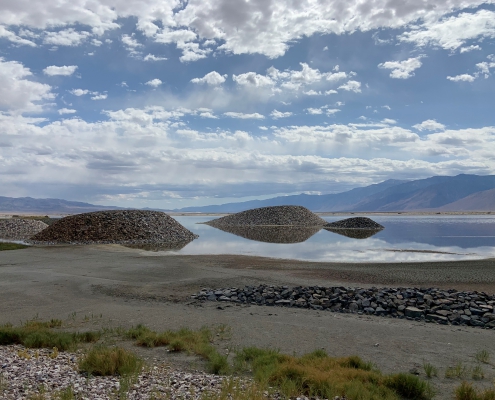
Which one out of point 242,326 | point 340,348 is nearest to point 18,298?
point 242,326

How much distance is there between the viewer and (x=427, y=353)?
27.2 ft

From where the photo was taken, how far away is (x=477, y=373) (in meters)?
6.97

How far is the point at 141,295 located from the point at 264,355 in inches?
328

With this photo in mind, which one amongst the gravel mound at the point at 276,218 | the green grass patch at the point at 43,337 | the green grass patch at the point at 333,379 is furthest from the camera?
the gravel mound at the point at 276,218

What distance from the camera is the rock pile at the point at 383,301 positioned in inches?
464

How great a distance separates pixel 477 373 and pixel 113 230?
142 feet

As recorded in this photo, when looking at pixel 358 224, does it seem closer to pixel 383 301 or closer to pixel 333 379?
pixel 383 301

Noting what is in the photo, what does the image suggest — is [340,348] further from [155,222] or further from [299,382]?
[155,222]

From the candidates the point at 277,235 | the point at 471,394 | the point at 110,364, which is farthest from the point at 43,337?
the point at 277,235

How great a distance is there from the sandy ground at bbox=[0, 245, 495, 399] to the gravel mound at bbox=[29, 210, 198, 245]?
17393 millimetres

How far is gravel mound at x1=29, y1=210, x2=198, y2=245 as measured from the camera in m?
44.1

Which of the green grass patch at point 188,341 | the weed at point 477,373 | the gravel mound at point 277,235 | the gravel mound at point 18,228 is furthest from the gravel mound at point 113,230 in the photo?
the weed at point 477,373

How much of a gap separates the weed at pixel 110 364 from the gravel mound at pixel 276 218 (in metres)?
80.7

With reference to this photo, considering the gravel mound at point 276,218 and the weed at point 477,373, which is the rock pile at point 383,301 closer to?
the weed at point 477,373
